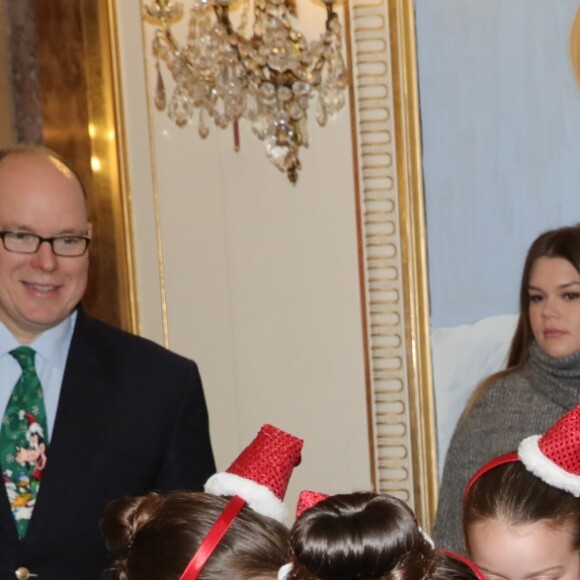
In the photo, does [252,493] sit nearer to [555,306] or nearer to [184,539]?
[184,539]

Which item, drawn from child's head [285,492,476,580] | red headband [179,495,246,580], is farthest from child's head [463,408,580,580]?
child's head [285,492,476,580]

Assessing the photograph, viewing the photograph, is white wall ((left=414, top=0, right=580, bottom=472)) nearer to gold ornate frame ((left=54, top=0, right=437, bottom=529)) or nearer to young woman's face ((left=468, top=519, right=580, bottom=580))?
gold ornate frame ((left=54, top=0, right=437, bottom=529))

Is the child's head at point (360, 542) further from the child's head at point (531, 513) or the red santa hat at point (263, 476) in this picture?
the child's head at point (531, 513)

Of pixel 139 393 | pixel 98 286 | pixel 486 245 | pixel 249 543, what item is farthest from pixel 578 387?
pixel 249 543

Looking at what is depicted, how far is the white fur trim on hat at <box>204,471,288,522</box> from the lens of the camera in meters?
2.01

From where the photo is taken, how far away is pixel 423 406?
434cm

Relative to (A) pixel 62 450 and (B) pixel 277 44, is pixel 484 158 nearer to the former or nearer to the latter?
(B) pixel 277 44

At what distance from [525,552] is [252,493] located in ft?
1.67

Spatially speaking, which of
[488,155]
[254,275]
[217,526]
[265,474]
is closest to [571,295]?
[488,155]

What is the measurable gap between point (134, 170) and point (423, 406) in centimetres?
117

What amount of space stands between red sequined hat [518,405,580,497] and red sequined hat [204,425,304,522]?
0.41m

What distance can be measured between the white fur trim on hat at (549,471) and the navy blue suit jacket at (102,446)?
835mm

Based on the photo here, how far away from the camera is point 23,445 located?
2.75 m

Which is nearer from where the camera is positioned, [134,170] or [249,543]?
[249,543]
